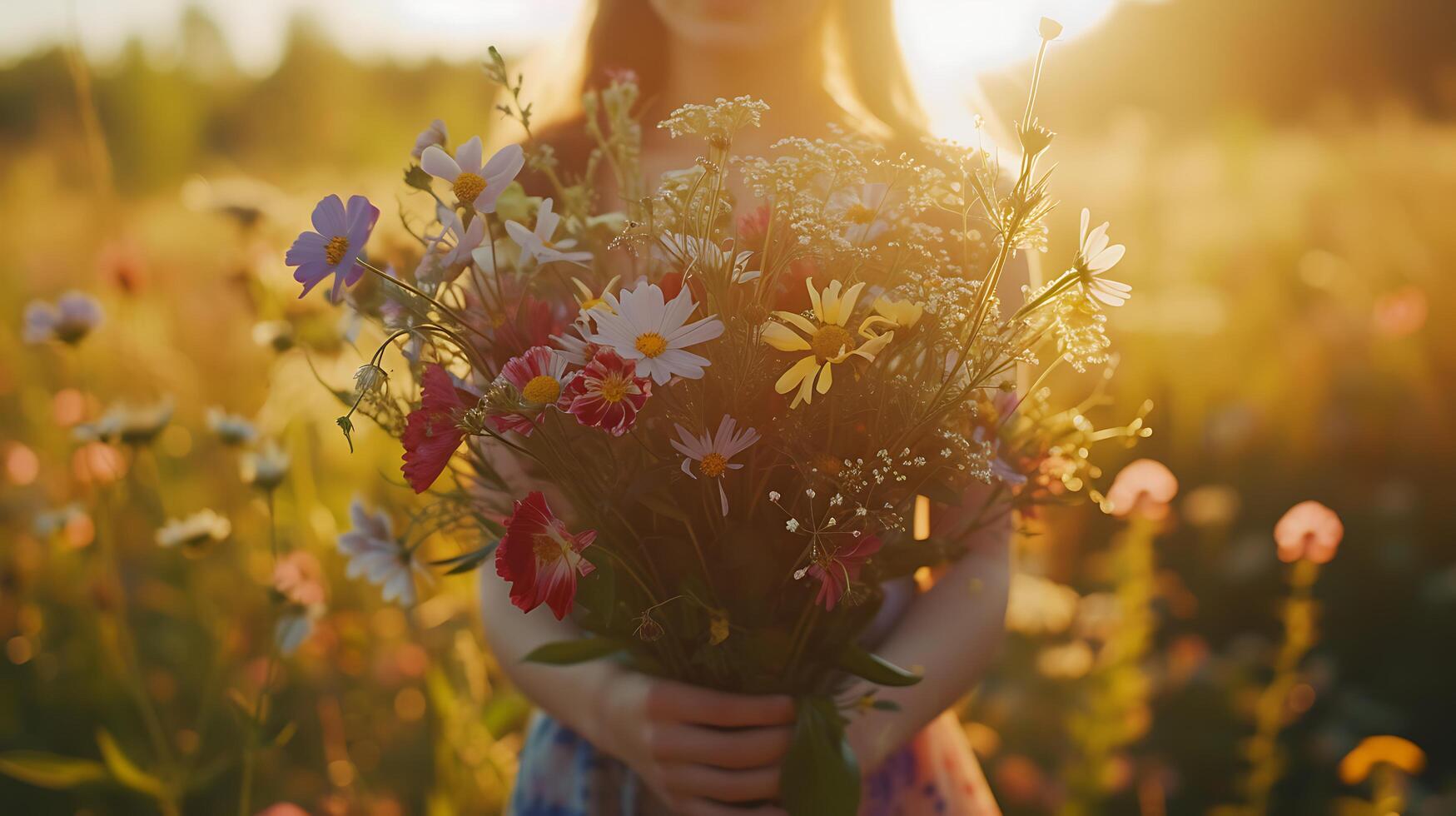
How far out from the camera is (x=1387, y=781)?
1195mm

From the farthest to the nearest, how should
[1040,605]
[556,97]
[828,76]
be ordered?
[1040,605], [556,97], [828,76]

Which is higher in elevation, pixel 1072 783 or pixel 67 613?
pixel 67 613

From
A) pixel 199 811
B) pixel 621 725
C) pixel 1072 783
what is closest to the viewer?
pixel 621 725

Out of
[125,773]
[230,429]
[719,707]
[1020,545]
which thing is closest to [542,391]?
[719,707]

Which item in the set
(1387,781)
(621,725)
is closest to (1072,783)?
(1387,781)

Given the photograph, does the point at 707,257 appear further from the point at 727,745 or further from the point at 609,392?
the point at 727,745

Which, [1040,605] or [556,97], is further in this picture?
[1040,605]

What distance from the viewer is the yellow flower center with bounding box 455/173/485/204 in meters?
0.54

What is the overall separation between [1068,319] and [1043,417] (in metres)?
0.13

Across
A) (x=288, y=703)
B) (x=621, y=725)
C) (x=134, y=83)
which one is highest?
(x=134, y=83)

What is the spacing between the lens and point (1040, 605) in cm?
168

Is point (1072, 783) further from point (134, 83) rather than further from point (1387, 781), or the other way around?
point (134, 83)

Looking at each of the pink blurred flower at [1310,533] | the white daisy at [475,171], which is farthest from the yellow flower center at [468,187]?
the pink blurred flower at [1310,533]

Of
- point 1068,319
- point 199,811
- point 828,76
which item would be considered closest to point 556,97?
point 828,76
